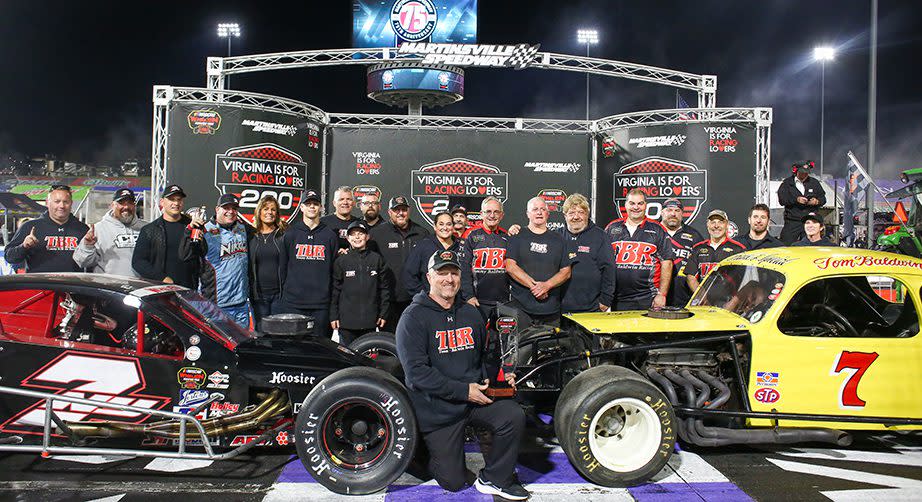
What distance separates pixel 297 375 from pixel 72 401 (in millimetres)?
1359

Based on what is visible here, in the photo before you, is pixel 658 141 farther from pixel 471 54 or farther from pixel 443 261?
pixel 443 261

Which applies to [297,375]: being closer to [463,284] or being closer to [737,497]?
[463,284]

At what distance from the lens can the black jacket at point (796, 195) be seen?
31.1 feet

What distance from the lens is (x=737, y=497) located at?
419 cm

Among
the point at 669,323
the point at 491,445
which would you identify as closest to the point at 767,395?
the point at 669,323

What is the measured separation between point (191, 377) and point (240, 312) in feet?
7.50

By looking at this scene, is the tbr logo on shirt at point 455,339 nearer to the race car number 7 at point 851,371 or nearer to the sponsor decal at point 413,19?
the race car number 7 at point 851,371

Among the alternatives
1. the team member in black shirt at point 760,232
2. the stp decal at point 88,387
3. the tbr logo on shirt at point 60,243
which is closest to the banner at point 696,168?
the team member in black shirt at point 760,232

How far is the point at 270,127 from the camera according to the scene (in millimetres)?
11430

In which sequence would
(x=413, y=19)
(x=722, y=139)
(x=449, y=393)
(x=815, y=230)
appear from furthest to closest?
(x=413, y=19), (x=722, y=139), (x=815, y=230), (x=449, y=393)

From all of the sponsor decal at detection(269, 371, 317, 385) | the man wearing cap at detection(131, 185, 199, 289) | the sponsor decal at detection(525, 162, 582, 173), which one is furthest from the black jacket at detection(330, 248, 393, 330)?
the sponsor decal at detection(525, 162, 582, 173)

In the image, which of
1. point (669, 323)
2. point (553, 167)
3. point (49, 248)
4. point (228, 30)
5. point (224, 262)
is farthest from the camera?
point (228, 30)

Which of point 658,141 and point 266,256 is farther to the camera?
point 658,141

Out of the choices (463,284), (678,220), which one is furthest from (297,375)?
(678,220)
